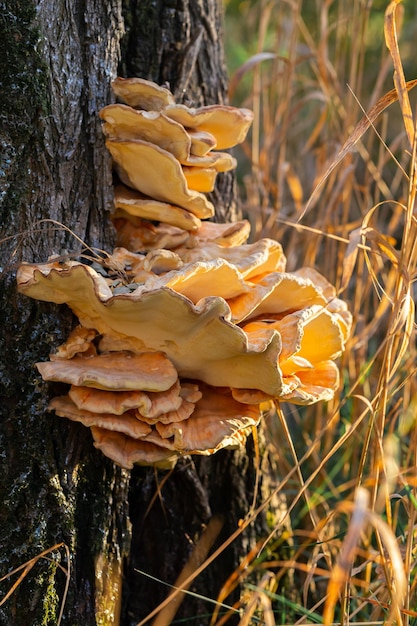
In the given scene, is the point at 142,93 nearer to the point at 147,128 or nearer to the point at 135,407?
the point at 147,128

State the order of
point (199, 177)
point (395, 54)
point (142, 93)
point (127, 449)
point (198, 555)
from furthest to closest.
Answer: point (198, 555), point (199, 177), point (142, 93), point (127, 449), point (395, 54)

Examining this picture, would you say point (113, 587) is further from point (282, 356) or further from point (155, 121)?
point (155, 121)

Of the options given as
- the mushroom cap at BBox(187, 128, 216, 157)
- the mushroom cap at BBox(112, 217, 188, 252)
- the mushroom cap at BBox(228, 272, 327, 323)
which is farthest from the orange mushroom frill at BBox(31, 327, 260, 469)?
the mushroom cap at BBox(187, 128, 216, 157)

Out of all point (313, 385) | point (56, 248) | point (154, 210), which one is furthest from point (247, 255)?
point (56, 248)

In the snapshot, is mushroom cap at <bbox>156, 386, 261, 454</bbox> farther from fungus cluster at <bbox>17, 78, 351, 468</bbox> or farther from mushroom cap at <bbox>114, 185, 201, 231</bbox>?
mushroom cap at <bbox>114, 185, 201, 231</bbox>

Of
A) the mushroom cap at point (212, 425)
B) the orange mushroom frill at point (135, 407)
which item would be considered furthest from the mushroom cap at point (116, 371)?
the mushroom cap at point (212, 425)

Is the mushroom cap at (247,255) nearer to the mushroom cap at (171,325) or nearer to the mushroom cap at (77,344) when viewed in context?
the mushroom cap at (171,325)
